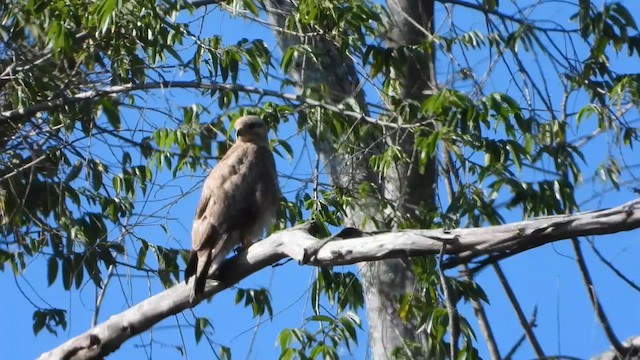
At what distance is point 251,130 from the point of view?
5934 mm

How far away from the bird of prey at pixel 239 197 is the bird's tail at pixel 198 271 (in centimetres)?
2

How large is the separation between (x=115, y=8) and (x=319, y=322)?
1.54m

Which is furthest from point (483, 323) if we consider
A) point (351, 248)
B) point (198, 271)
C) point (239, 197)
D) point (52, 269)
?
point (52, 269)

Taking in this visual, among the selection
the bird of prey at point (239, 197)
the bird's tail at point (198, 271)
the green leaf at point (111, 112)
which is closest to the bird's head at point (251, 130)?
the bird of prey at point (239, 197)

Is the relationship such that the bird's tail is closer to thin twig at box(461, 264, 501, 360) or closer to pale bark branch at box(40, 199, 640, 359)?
pale bark branch at box(40, 199, 640, 359)

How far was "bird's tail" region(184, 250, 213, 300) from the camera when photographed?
4.38 metres

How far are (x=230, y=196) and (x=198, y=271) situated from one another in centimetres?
102

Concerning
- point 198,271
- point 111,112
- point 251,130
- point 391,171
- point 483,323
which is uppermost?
point 111,112

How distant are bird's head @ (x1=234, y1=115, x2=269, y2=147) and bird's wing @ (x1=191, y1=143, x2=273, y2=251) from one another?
51 mm

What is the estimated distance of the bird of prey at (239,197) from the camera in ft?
16.7

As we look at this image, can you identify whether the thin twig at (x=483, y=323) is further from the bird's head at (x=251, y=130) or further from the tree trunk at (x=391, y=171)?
the bird's head at (x=251, y=130)

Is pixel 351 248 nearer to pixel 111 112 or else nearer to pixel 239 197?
pixel 239 197

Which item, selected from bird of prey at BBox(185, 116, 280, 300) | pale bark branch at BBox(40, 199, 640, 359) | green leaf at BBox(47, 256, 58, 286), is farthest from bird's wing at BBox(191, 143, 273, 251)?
green leaf at BBox(47, 256, 58, 286)

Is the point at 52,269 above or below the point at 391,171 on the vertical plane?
below
